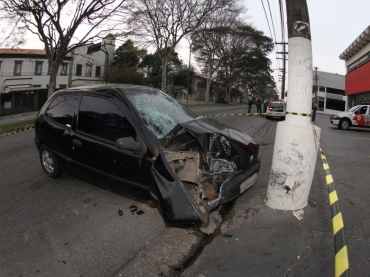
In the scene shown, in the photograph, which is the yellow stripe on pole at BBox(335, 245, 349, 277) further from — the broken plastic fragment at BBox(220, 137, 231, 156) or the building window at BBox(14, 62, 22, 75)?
the building window at BBox(14, 62, 22, 75)

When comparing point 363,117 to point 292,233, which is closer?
point 292,233

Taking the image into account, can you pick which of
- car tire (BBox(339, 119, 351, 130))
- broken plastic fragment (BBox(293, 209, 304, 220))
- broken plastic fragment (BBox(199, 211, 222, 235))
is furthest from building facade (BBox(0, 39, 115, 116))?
broken plastic fragment (BBox(293, 209, 304, 220))

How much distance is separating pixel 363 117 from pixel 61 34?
1723cm

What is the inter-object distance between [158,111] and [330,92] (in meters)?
49.9

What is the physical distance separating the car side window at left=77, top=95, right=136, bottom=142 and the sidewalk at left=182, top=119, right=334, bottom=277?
167 cm

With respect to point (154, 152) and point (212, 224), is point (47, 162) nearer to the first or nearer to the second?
point (154, 152)

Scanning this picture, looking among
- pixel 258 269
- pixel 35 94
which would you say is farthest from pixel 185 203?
pixel 35 94

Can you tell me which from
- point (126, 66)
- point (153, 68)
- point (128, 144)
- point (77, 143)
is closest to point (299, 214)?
point (128, 144)

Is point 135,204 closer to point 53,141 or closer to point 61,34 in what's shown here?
point 53,141

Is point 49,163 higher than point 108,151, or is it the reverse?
point 108,151

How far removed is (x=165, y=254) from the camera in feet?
9.73

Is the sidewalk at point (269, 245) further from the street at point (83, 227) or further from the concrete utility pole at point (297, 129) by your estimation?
the concrete utility pole at point (297, 129)

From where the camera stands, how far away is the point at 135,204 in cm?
411

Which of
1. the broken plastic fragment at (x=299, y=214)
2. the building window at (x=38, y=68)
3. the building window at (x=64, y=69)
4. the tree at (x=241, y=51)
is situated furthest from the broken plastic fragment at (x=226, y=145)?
the building window at (x=64, y=69)
